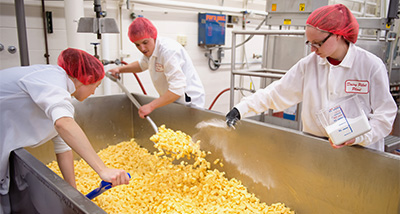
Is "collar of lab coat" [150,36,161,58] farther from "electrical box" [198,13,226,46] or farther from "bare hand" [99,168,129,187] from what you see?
"electrical box" [198,13,226,46]

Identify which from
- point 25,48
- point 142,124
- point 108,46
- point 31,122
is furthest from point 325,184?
point 108,46

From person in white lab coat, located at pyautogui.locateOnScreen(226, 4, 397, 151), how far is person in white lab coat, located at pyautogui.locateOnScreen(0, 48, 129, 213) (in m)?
1.05

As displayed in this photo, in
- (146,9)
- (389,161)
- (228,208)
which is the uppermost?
(146,9)

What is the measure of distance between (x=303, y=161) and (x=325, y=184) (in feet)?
0.53

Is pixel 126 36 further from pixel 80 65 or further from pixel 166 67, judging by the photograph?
pixel 80 65

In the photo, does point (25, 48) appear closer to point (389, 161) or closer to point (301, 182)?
point (301, 182)

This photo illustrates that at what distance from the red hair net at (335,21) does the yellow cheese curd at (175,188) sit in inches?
40.3

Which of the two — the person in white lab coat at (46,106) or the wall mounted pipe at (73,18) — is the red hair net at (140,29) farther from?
the wall mounted pipe at (73,18)

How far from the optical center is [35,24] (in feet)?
9.89

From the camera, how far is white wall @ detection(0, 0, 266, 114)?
292 cm

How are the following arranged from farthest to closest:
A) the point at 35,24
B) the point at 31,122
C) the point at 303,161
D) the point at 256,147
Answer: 1. the point at 35,24
2. the point at 256,147
3. the point at 303,161
4. the point at 31,122

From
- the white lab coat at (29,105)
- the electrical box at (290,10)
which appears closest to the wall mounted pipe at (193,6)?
the electrical box at (290,10)

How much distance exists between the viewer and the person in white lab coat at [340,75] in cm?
138

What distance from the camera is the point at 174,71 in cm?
227
